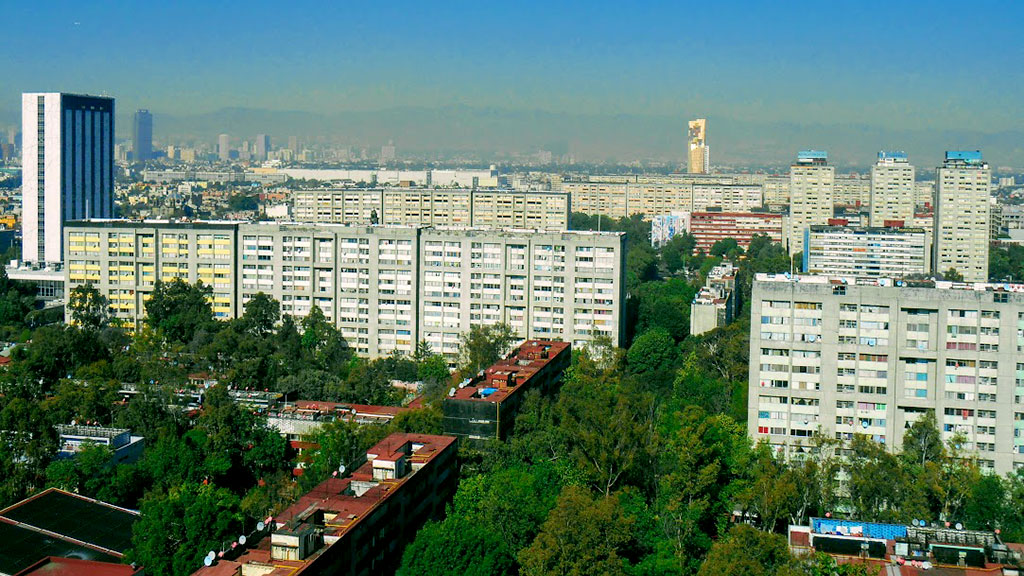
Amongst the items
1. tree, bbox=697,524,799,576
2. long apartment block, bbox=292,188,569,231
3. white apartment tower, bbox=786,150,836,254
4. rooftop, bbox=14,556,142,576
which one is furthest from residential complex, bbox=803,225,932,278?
rooftop, bbox=14,556,142,576

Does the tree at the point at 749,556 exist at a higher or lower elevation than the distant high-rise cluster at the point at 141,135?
lower

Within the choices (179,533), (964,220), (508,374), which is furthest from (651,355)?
(964,220)

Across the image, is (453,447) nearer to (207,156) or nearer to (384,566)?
(384,566)

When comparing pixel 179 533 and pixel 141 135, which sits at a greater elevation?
pixel 141 135

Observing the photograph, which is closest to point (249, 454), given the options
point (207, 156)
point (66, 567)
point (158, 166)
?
point (66, 567)

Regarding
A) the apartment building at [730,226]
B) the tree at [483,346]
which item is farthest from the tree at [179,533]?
the apartment building at [730,226]

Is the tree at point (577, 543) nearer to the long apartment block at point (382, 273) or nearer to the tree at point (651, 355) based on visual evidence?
the tree at point (651, 355)

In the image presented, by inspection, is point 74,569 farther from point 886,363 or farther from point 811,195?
point 811,195
